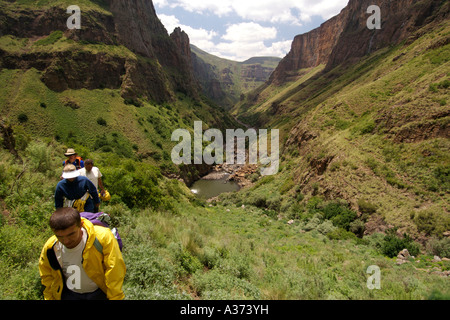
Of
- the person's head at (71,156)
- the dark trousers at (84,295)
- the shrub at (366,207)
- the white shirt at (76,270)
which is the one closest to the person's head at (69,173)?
the white shirt at (76,270)

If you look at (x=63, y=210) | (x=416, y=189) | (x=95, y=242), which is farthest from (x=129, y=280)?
(x=416, y=189)

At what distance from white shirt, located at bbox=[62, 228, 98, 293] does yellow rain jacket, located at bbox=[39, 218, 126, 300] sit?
0.06 metres

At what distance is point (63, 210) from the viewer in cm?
224

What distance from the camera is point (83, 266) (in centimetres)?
243

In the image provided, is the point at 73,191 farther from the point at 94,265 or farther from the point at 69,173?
the point at 94,265

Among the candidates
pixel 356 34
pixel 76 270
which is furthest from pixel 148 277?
pixel 356 34

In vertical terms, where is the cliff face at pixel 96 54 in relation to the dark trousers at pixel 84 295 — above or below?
above

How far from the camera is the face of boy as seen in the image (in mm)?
2260

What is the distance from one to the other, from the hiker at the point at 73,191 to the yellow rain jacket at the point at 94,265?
174cm

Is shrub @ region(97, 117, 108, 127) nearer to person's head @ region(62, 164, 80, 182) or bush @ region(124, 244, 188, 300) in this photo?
person's head @ region(62, 164, 80, 182)

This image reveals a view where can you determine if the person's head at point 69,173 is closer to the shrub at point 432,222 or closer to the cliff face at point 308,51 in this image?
the shrub at point 432,222

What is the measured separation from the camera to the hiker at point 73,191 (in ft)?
13.0

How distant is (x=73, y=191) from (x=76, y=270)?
2.15 meters

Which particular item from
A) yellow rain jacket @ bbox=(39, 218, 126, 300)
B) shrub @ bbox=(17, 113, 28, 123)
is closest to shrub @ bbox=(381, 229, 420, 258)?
yellow rain jacket @ bbox=(39, 218, 126, 300)
